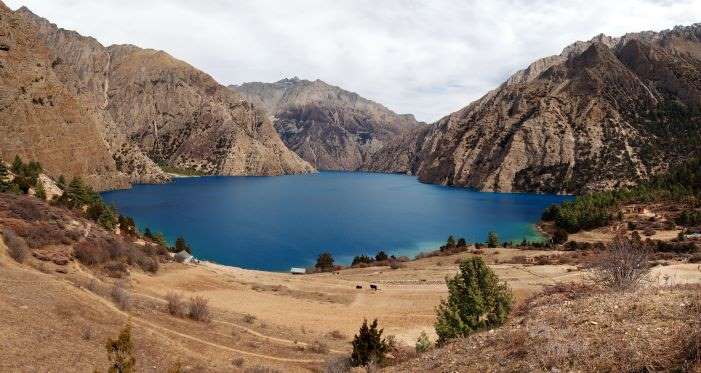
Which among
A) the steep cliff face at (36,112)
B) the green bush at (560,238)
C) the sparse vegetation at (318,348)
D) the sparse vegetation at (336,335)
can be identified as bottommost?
the sparse vegetation at (336,335)

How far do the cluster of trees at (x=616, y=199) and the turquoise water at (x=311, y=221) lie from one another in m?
6.85

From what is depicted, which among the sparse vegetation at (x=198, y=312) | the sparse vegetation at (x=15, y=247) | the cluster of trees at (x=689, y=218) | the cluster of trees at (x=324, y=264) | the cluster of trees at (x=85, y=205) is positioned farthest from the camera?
the cluster of trees at (x=689, y=218)

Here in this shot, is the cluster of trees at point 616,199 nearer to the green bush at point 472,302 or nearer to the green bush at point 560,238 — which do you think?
the green bush at point 560,238

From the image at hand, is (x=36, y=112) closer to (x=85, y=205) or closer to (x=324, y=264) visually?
(x=85, y=205)

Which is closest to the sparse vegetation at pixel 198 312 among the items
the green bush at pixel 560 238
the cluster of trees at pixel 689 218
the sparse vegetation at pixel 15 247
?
the sparse vegetation at pixel 15 247

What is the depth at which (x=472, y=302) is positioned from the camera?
2441cm

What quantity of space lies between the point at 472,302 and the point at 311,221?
306ft

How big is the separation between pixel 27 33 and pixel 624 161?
201 metres

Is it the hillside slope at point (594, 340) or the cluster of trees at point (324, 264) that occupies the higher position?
the hillside slope at point (594, 340)

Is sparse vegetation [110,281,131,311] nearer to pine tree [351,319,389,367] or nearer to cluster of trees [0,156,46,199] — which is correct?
pine tree [351,319,389,367]

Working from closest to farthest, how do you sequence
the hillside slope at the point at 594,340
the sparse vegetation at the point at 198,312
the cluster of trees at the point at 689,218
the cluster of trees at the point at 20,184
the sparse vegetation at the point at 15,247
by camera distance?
the hillside slope at the point at 594,340
the sparse vegetation at the point at 198,312
the sparse vegetation at the point at 15,247
the cluster of trees at the point at 20,184
the cluster of trees at the point at 689,218

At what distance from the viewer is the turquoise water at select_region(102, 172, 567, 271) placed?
3332 inches

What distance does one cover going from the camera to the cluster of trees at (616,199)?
94375 millimetres

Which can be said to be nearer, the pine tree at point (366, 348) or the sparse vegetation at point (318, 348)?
the pine tree at point (366, 348)
